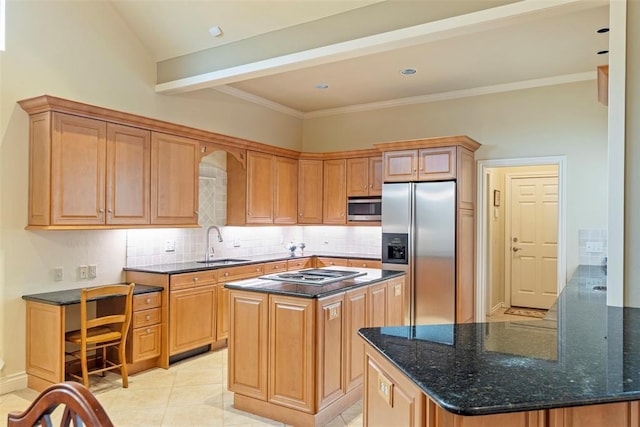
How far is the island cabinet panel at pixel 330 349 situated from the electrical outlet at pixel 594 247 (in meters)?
3.24

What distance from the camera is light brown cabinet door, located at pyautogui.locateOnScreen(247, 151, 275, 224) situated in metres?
5.60

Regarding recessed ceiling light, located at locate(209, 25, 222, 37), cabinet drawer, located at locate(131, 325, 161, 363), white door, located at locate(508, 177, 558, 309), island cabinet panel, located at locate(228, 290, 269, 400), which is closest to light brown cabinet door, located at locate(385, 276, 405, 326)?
island cabinet panel, located at locate(228, 290, 269, 400)

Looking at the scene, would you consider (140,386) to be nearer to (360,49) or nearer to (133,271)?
(133,271)

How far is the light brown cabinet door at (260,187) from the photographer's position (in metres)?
5.60

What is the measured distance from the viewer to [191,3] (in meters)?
3.99

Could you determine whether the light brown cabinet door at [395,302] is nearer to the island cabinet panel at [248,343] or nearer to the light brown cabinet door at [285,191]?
the island cabinet panel at [248,343]

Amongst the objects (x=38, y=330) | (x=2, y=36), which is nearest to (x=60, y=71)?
(x=2, y=36)

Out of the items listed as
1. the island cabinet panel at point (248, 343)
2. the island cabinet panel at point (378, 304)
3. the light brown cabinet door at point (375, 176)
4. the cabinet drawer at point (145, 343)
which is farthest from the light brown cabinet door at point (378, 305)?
the light brown cabinet door at point (375, 176)

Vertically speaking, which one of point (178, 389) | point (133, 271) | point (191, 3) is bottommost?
point (178, 389)

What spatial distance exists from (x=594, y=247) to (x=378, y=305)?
280 centimetres

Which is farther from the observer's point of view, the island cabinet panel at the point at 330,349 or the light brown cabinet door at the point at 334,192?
the light brown cabinet door at the point at 334,192

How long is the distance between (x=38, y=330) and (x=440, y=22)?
390cm

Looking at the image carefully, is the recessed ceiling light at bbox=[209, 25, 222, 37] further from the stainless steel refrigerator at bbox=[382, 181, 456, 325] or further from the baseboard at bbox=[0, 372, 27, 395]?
the baseboard at bbox=[0, 372, 27, 395]

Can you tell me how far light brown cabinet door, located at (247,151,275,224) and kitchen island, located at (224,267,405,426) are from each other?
7.56 feet
